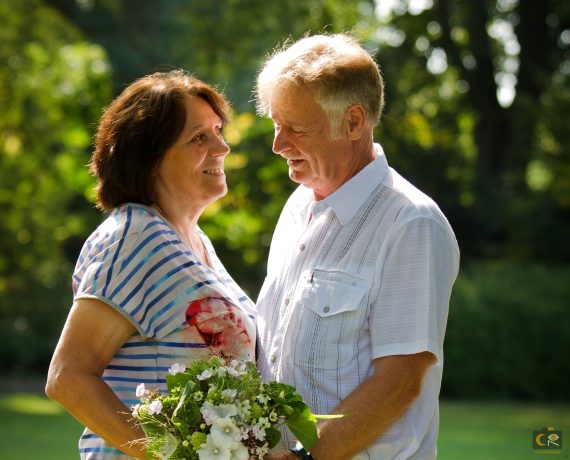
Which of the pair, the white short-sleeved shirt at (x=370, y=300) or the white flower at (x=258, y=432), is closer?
the white flower at (x=258, y=432)

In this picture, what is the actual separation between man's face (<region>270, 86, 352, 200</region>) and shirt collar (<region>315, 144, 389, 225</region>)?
82 mm

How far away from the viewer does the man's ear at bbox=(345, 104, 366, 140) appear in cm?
392

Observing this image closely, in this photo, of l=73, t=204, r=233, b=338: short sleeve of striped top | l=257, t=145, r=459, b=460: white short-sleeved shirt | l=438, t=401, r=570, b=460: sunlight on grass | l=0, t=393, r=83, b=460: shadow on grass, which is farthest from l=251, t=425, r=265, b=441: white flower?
l=0, t=393, r=83, b=460: shadow on grass

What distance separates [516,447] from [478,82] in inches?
650

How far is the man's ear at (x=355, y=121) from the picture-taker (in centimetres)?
392

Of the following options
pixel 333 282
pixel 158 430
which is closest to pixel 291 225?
pixel 333 282

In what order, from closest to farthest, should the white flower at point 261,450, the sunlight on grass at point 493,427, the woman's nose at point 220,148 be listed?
the white flower at point 261,450, the woman's nose at point 220,148, the sunlight on grass at point 493,427

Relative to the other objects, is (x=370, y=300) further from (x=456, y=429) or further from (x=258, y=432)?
(x=456, y=429)

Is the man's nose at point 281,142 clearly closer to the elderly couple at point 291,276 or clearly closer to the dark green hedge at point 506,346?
the elderly couple at point 291,276

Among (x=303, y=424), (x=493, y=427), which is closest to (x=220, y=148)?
(x=303, y=424)

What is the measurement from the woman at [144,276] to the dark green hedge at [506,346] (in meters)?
16.5

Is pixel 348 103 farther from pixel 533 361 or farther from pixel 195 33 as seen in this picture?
pixel 195 33

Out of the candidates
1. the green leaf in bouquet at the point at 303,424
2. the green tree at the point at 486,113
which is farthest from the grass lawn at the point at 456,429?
the green leaf in bouquet at the point at 303,424

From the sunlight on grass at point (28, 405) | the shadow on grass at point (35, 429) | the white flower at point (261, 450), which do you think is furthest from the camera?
the sunlight on grass at point (28, 405)
